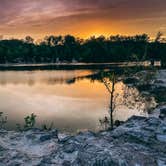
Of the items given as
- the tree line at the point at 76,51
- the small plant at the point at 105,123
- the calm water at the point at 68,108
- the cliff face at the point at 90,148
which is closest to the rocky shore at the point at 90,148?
the cliff face at the point at 90,148

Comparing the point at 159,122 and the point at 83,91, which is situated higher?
the point at 159,122

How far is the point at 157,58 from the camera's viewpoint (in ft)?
461

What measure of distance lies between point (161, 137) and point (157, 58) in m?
126

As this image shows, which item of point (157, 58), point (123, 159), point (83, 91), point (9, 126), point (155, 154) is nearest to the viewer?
point (123, 159)

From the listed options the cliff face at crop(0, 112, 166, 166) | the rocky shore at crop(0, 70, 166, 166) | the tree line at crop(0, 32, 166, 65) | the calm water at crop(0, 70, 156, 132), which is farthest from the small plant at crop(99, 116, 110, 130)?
the tree line at crop(0, 32, 166, 65)

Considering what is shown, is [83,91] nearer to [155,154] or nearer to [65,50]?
[155,154]

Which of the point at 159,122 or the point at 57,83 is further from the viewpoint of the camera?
the point at 57,83

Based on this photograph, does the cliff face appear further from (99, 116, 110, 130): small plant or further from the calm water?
the calm water

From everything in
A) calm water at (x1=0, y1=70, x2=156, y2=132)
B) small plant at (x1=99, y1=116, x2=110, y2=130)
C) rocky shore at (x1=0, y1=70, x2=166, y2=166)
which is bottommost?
calm water at (x1=0, y1=70, x2=156, y2=132)

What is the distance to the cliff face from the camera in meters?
15.0

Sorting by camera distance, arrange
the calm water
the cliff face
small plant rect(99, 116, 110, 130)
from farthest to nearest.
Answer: the calm water → small plant rect(99, 116, 110, 130) → the cliff face

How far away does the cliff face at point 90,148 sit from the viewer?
15045 mm

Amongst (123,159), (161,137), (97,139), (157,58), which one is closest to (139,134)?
(161,137)

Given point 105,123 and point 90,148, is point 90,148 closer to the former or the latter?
point 90,148
